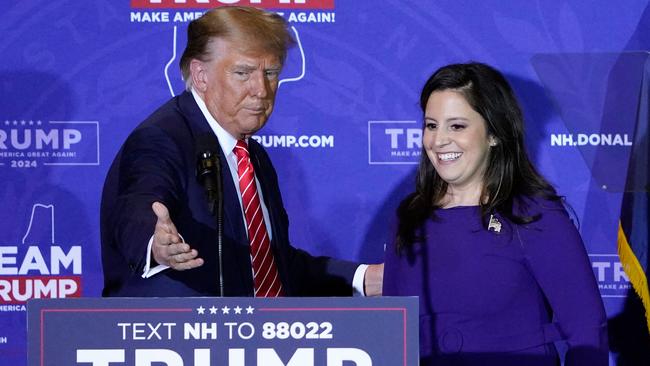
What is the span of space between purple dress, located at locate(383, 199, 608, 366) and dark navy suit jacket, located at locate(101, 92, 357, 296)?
791 millimetres

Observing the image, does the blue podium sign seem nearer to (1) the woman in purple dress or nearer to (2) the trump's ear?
(1) the woman in purple dress

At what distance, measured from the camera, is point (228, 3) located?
3.55 m

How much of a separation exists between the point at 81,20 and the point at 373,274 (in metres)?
1.42

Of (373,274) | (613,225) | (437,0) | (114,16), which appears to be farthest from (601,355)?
(114,16)

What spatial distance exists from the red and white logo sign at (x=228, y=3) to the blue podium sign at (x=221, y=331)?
6.92 feet

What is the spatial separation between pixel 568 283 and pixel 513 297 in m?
0.13

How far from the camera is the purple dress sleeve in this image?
2.24 meters

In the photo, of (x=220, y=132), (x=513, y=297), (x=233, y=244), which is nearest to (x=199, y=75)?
(x=220, y=132)

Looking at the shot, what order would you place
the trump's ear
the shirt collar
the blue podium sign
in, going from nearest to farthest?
the blue podium sign → the shirt collar → the trump's ear

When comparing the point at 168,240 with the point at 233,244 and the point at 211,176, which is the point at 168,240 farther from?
the point at 233,244

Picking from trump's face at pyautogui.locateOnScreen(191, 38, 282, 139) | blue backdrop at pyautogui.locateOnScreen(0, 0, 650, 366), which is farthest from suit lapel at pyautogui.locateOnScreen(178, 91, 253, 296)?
blue backdrop at pyautogui.locateOnScreen(0, 0, 650, 366)

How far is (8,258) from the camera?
3633 mm

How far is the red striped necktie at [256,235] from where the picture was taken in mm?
3121

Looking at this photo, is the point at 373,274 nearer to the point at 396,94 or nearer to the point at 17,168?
the point at 396,94
